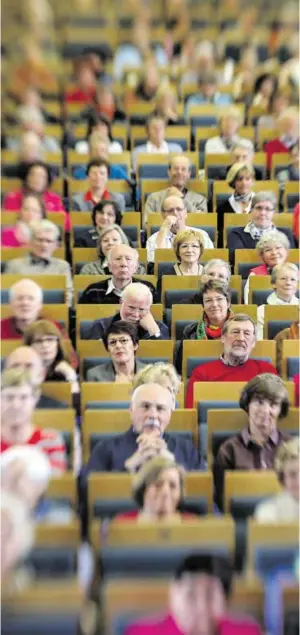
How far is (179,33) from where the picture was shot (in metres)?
11.2

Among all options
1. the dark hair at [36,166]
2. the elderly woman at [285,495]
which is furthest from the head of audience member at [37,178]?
the elderly woman at [285,495]

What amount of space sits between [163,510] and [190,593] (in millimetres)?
506

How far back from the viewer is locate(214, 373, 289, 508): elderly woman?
12.6ft

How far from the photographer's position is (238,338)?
4.45 m

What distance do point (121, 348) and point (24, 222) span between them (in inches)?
75.3

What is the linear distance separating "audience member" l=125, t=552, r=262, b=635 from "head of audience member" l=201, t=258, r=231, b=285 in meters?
2.36

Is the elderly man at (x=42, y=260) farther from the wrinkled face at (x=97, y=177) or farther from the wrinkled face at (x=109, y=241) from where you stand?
the wrinkled face at (x=97, y=177)

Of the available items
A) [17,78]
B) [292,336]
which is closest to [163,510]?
[292,336]

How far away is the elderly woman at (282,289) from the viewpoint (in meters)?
5.09

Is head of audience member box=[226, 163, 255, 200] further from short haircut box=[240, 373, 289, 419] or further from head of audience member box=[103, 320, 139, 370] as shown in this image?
short haircut box=[240, 373, 289, 419]

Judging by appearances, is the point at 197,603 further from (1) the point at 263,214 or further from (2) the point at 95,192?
(2) the point at 95,192

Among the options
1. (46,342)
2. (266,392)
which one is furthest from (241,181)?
(266,392)

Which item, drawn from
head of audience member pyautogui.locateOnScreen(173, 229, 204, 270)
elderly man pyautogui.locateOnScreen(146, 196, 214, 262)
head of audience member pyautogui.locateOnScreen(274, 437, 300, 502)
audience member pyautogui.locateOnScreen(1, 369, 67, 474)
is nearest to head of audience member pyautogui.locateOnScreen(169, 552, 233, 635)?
head of audience member pyautogui.locateOnScreen(274, 437, 300, 502)

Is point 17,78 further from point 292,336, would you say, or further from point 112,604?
point 112,604
